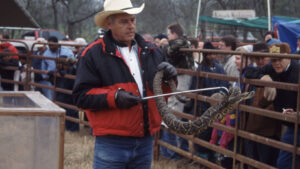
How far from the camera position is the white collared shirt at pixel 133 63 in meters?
3.41

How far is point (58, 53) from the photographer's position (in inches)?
358

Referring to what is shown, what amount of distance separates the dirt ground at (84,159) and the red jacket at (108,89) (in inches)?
117

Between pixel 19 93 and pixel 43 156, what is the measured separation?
767mm

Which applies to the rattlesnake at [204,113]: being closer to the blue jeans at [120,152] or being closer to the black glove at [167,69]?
the black glove at [167,69]

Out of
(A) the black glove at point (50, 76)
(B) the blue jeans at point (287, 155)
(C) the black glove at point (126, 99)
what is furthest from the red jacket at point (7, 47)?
(C) the black glove at point (126, 99)

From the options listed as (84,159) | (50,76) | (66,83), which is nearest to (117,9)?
(84,159)

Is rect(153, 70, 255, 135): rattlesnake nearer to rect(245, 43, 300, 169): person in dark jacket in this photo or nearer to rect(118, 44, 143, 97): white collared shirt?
rect(118, 44, 143, 97): white collared shirt

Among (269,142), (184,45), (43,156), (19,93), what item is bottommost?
(269,142)

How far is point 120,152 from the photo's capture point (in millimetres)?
3324

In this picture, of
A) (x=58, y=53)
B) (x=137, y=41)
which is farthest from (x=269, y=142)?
(x=58, y=53)

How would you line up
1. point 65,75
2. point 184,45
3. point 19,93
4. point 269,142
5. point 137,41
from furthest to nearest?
1. point 65,75
2. point 184,45
3. point 269,142
4. point 137,41
5. point 19,93

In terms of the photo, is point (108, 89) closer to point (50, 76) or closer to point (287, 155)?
point (287, 155)

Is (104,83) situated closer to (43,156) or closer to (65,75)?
(43,156)

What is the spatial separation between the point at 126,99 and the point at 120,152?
1.51ft
